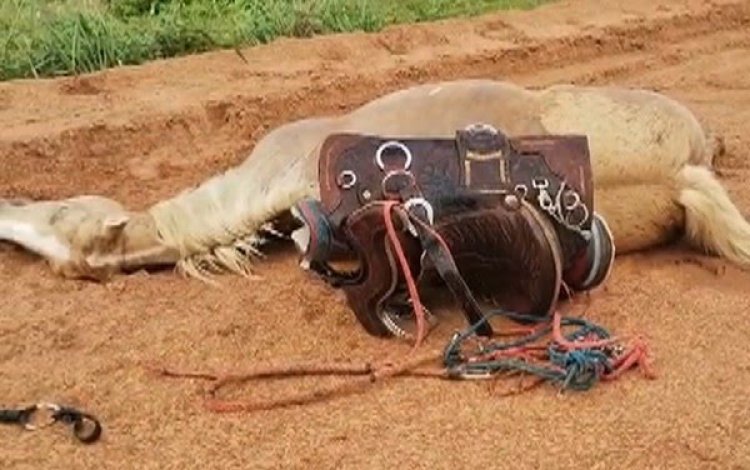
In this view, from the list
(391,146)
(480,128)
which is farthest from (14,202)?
(480,128)

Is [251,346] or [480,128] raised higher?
[480,128]

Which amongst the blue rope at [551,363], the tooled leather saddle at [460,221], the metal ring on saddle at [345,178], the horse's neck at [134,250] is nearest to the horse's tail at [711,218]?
the tooled leather saddle at [460,221]

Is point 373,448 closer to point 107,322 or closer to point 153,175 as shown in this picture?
point 107,322

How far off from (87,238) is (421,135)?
39.1 inches

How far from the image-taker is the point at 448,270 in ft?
10.6

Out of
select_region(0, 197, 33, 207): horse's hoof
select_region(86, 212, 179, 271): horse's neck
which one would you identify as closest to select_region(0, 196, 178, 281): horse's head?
select_region(86, 212, 179, 271): horse's neck

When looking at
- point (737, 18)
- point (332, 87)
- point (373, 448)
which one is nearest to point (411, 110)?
point (373, 448)

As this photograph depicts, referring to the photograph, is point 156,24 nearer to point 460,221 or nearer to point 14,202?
point 14,202

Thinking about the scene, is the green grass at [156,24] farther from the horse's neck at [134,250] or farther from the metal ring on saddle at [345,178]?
the metal ring on saddle at [345,178]

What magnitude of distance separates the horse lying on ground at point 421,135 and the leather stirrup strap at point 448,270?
564 mm

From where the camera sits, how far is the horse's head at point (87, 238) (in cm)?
379

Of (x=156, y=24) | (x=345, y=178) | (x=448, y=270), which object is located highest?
(x=345, y=178)

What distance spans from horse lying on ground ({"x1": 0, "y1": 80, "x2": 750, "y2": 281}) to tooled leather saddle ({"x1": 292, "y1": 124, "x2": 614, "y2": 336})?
0.28 m

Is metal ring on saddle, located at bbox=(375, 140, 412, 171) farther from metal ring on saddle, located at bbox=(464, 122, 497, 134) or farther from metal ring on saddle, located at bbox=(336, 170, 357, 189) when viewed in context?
metal ring on saddle, located at bbox=(464, 122, 497, 134)
